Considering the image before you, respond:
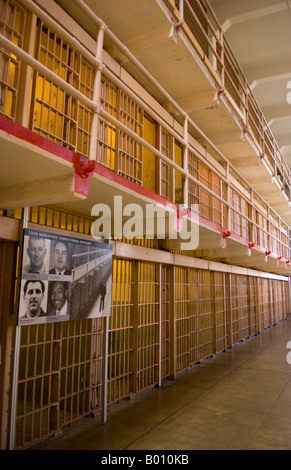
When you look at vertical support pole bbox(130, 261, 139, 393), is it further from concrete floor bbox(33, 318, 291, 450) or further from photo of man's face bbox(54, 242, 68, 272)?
photo of man's face bbox(54, 242, 68, 272)

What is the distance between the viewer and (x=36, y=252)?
3.79 m

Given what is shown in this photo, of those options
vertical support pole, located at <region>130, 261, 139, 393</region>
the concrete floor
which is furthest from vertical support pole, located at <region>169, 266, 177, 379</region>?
vertical support pole, located at <region>130, 261, 139, 393</region>

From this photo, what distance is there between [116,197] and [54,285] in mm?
1336

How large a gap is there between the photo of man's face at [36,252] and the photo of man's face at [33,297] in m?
0.19

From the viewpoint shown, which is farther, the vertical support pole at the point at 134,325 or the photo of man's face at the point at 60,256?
the vertical support pole at the point at 134,325

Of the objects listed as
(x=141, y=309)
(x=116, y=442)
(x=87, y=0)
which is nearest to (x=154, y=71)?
(x=87, y=0)

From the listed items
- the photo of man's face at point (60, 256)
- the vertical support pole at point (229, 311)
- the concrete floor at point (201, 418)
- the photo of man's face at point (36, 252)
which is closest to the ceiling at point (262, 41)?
the vertical support pole at point (229, 311)

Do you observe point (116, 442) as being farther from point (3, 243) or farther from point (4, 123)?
point (4, 123)

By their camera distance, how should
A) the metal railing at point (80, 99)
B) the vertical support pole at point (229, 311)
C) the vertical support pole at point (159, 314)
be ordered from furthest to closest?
1. the vertical support pole at point (229, 311)
2. the vertical support pole at point (159, 314)
3. the metal railing at point (80, 99)

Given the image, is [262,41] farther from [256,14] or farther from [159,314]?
[159,314]

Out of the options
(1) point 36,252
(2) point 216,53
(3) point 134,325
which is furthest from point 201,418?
(2) point 216,53

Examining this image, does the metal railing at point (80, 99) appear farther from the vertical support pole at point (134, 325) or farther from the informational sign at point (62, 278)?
the vertical support pole at point (134, 325)

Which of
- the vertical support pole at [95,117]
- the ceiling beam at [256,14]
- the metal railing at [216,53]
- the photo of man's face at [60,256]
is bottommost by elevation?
the photo of man's face at [60,256]

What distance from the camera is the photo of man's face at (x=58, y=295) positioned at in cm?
398
